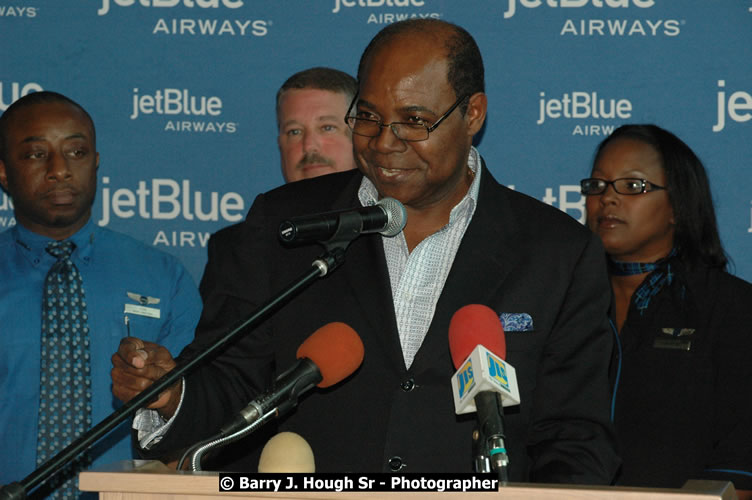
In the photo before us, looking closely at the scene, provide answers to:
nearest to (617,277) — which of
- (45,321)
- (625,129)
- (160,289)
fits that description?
(625,129)

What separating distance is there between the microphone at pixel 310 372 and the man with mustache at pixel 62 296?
7.03 feet

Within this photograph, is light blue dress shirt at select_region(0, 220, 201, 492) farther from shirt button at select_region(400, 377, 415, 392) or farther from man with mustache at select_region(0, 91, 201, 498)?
shirt button at select_region(400, 377, 415, 392)

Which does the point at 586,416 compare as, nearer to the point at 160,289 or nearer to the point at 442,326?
the point at 442,326

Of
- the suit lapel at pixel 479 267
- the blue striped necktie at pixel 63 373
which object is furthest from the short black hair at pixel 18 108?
the suit lapel at pixel 479 267

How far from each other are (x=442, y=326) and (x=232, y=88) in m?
2.63

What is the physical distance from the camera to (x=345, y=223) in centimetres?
204

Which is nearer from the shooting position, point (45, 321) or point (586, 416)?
point (586, 416)

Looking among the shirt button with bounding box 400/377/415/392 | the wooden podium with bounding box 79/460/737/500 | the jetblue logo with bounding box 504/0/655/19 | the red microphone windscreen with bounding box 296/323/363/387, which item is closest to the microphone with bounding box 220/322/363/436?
the red microphone windscreen with bounding box 296/323/363/387

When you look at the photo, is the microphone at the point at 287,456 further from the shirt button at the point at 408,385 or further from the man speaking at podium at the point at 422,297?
the shirt button at the point at 408,385

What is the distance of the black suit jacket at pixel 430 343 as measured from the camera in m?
2.55

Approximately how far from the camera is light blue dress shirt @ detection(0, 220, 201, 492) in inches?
152

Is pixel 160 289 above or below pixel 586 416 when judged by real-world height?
above

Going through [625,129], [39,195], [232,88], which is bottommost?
[39,195]

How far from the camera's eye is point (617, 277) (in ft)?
13.7
